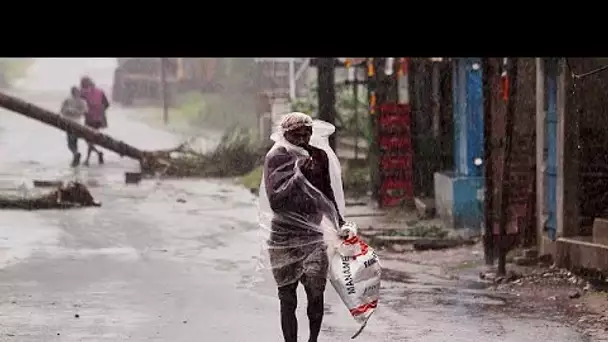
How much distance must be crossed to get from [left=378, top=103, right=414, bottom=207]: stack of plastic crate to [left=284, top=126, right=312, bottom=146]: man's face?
0.99m

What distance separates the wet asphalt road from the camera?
4.05 metres

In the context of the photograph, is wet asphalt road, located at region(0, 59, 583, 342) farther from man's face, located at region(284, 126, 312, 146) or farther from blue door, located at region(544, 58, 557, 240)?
blue door, located at region(544, 58, 557, 240)

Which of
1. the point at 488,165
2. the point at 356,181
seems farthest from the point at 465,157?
the point at 356,181

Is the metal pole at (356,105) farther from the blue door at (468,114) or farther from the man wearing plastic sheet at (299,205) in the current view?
the man wearing plastic sheet at (299,205)

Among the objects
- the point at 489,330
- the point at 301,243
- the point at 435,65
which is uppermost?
the point at 435,65

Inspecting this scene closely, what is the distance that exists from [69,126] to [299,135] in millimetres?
1246

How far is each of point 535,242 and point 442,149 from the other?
0.59 metres

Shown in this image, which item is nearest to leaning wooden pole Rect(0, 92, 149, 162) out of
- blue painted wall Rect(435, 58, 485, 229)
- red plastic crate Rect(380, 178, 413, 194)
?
red plastic crate Rect(380, 178, 413, 194)

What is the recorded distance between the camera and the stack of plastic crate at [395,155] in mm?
4695

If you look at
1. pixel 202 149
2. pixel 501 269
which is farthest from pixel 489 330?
pixel 202 149

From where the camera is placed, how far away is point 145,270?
13.9ft

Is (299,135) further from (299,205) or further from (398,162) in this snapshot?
(398,162)
